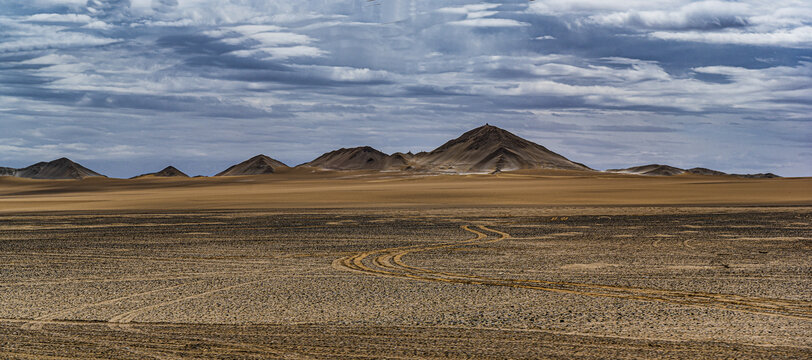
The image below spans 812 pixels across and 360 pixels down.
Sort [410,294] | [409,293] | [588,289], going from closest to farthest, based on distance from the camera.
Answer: [410,294], [409,293], [588,289]

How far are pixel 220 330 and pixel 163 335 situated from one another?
756 millimetres

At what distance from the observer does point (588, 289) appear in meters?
14.7

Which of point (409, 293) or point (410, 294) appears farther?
point (409, 293)

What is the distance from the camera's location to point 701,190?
238 ft

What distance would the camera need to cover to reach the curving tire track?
12.4 meters

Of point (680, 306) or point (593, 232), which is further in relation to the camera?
point (593, 232)

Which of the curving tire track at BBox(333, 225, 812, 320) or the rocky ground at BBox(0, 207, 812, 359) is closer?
the rocky ground at BBox(0, 207, 812, 359)

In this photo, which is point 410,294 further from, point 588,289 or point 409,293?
point 588,289

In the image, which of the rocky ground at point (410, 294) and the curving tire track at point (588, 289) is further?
the curving tire track at point (588, 289)

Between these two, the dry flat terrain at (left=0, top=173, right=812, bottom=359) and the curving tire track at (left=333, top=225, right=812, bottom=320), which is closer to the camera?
the dry flat terrain at (left=0, top=173, right=812, bottom=359)

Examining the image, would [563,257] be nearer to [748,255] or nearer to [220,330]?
[748,255]

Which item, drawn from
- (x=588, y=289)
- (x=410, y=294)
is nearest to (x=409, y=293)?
(x=410, y=294)

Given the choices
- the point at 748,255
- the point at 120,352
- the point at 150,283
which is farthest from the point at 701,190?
the point at 120,352

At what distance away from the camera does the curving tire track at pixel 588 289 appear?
12.4 m
